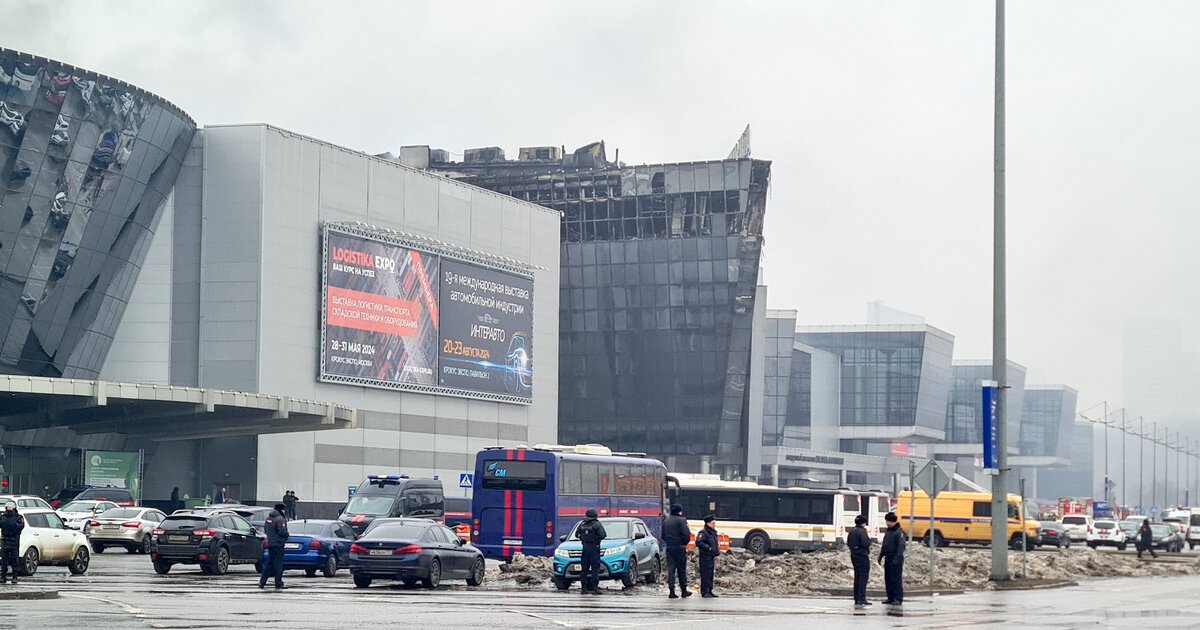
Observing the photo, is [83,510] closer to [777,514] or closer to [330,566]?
[330,566]

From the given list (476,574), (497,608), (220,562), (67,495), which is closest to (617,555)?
(476,574)

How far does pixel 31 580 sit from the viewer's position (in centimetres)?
3048

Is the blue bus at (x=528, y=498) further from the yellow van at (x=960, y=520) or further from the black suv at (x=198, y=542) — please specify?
the yellow van at (x=960, y=520)

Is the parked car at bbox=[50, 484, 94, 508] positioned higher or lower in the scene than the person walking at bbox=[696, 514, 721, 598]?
lower

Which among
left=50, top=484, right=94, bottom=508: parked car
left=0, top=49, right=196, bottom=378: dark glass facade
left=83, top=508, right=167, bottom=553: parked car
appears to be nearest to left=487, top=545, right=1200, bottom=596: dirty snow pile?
left=83, top=508, right=167, bottom=553: parked car

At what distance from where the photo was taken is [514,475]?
39719 millimetres

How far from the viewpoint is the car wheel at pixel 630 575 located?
32.6 metres

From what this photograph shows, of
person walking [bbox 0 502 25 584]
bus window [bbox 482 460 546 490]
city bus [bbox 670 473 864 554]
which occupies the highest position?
bus window [bbox 482 460 546 490]

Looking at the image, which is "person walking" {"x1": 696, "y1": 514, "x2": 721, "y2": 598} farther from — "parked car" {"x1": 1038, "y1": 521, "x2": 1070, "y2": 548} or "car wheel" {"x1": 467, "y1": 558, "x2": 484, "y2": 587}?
"parked car" {"x1": 1038, "y1": 521, "x2": 1070, "y2": 548}

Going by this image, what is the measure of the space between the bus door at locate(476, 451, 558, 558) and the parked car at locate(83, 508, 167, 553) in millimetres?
11257

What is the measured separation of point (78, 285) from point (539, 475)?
33.3m

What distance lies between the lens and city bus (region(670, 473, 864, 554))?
189 feet

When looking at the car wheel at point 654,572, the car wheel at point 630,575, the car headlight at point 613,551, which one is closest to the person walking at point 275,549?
the car headlight at point 613,551

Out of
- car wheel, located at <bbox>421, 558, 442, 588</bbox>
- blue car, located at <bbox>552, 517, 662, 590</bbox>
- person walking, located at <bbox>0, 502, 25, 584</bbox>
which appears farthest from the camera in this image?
blue car, located at <bbox>552, 517, 662, 590</bbox>
